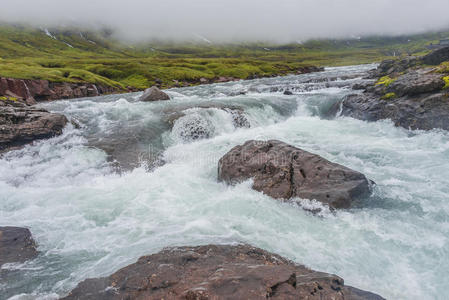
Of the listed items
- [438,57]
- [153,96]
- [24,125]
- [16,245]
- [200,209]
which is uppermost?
[438,57]

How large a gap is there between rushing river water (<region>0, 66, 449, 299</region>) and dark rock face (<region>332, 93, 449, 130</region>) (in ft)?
3.10

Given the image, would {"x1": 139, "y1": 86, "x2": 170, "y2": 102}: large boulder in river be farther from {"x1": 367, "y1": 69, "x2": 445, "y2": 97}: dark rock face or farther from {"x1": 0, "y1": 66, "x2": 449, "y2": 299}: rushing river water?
{"x1": 367, "y1": 69, "x2": 445, "y2": 97}: dark rock face

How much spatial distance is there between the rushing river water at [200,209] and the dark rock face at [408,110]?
0.95m

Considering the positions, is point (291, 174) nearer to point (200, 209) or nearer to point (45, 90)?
point (200, 209)

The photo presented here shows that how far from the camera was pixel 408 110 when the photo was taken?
70.0 ft

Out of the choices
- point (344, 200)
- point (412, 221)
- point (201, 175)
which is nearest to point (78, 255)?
point (201, 175)

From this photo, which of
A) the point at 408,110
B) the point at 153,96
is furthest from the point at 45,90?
the point at 408,110

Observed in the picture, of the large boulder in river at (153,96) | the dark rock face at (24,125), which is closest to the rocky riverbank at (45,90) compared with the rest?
the large boulder in river at (153,96)

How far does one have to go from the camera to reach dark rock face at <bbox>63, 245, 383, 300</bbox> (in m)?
4.81

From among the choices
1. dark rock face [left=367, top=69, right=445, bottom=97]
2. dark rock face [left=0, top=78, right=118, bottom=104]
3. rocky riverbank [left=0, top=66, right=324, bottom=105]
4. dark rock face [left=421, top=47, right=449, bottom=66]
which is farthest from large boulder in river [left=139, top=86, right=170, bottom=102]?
dark rock face [left=421, top=47, right=449, bottom=66]

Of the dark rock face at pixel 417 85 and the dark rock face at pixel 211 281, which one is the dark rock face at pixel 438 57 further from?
the dark rock face at pixel 211 281

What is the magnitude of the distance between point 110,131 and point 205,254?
60.6 ft

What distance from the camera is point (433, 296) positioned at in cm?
675

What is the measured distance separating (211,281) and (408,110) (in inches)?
921
